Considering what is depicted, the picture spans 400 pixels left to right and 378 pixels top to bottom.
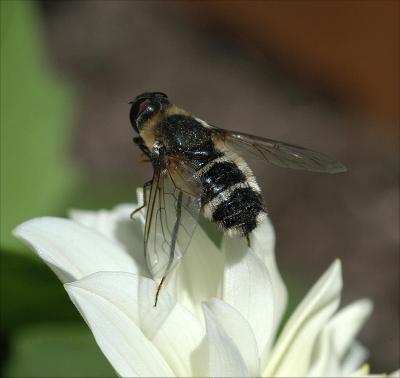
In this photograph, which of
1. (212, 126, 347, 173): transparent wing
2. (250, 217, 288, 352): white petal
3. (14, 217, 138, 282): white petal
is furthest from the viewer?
(212, 126, 347, 173): transparent wing

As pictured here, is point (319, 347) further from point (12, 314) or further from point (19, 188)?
point (19, 188)

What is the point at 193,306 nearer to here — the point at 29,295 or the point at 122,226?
the point at 122,226

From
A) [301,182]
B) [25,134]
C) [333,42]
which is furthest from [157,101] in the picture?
[333,42]

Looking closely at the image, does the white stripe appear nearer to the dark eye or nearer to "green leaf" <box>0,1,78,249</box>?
the dark eye

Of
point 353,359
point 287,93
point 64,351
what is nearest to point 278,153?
point 353,359

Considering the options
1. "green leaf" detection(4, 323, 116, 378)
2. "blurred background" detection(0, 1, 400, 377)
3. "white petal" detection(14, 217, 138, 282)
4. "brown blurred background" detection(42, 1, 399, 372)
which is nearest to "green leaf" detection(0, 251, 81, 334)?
"green leaf" detection(4, 323, 116, 378)

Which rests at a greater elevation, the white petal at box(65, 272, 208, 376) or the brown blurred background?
the brown blurred background
